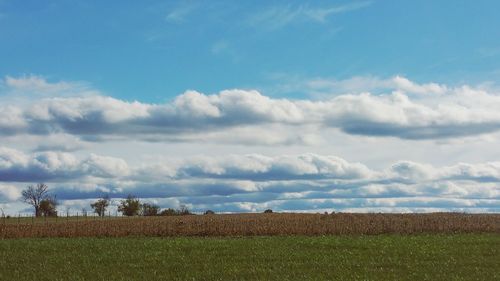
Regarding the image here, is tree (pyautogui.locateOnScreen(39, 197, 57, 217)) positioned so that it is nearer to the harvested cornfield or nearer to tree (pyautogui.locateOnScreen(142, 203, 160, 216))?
tree (pyautogui.locateOnScreen(142, 203, 160, 216))

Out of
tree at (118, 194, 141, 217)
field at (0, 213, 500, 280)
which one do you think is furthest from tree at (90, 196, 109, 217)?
field at (0, 213, 500, 280)

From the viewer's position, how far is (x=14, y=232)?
2827 inches

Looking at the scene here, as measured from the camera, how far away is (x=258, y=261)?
32.8 meters

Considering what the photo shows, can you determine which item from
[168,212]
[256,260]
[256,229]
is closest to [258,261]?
[256,260]

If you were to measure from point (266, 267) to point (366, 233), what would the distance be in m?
34.8

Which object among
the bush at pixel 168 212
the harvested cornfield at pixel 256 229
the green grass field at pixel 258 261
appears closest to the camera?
the green grass field at pixel 258 261

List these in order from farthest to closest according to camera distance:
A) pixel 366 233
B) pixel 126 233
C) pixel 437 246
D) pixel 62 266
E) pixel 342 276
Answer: pixel 126 233
pixel 366 233
pixel 437 246
pixel 62 266
pixel 342 276

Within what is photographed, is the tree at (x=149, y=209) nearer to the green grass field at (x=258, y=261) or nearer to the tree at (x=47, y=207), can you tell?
the tree at (x=47, y=207)

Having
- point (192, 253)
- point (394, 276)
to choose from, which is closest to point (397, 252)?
point (394, 276)

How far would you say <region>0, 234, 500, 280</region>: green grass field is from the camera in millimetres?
28359

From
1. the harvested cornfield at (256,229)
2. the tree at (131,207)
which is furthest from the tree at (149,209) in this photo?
the harvested cornfield at (256,229)

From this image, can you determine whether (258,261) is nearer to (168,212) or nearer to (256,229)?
(256,229)

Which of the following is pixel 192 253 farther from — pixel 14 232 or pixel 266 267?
pixel 14 232

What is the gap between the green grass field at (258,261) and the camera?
28.4 metres
